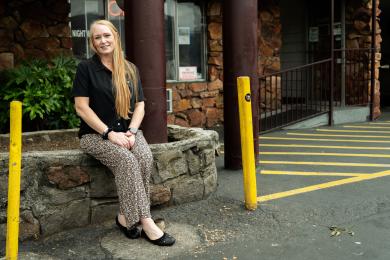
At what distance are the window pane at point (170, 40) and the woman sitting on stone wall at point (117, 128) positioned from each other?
4.92m

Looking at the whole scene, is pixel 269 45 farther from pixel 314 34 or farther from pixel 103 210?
pixel 103 210

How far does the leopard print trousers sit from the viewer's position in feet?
11.6

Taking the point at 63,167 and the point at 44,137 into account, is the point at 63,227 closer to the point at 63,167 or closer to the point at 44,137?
the point at 63,167

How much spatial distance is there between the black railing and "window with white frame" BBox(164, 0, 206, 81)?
51.2 inches

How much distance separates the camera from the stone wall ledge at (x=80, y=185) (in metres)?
3.59

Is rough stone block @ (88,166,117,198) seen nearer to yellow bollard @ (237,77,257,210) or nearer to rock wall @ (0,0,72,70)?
yellow bollard @ (237,77,257,210)

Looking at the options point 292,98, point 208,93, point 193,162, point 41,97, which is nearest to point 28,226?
point 193,162

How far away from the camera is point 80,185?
3.80m

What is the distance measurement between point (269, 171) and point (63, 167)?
9.04 ft

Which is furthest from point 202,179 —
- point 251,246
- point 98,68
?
point 98,68

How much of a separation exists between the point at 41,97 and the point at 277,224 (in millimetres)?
3544

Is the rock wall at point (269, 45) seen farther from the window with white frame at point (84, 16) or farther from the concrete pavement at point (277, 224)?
the concrete pavement at point (277, 224)

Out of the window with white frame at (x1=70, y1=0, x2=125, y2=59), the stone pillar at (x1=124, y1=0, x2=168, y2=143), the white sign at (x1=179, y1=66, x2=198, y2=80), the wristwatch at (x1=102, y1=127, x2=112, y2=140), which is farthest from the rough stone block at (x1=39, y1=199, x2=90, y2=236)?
the white sign at (x1=179, y1=66, x2=198, y2=80)

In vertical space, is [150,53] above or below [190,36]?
below
